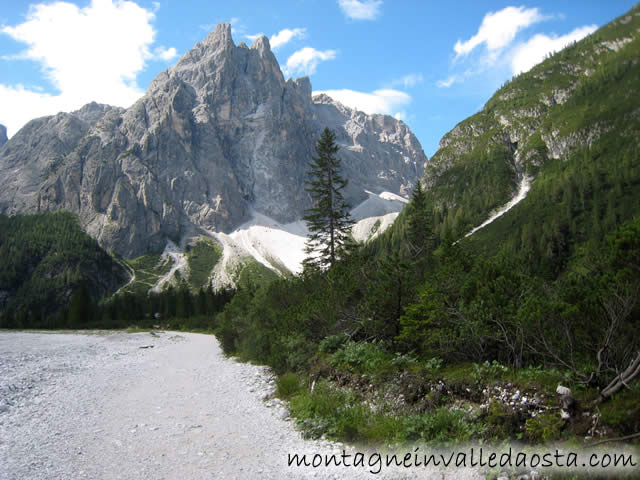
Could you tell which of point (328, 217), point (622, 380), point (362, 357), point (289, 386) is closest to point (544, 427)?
point (622, 380)

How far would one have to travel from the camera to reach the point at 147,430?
10.1 m

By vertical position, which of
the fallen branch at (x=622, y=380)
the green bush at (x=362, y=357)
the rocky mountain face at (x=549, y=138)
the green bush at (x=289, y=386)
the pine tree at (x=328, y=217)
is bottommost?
the green bush at (x=289, y=386)

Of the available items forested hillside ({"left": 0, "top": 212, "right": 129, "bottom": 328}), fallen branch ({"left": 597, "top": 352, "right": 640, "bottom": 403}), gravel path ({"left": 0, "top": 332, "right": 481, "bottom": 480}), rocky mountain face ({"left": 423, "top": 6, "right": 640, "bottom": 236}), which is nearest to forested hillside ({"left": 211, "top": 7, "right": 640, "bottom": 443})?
fallen branch ({"left": 597, "top": 352, "right": 640, "bottom": 403})

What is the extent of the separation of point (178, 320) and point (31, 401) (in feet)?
252

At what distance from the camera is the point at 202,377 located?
19062mm

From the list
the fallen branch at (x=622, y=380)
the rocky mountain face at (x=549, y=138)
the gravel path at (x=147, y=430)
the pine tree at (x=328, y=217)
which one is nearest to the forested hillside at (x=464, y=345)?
the fallen branch at (x=622, y=380)

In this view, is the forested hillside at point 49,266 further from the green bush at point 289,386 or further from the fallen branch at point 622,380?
the fallen branch at point 622,380

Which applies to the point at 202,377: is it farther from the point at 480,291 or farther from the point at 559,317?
the point at 559,317

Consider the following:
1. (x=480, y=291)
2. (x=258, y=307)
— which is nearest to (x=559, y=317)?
(x=480, y=291)

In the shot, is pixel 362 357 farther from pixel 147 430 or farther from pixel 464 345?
pixel 147 430

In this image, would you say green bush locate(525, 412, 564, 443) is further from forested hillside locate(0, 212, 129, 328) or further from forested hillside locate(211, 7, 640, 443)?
forested hillside locate(0, 212, 129, 328)

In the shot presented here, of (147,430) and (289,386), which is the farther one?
(289,386)

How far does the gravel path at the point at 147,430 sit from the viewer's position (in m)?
7.52

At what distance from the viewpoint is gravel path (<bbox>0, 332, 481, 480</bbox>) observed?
7.52m
